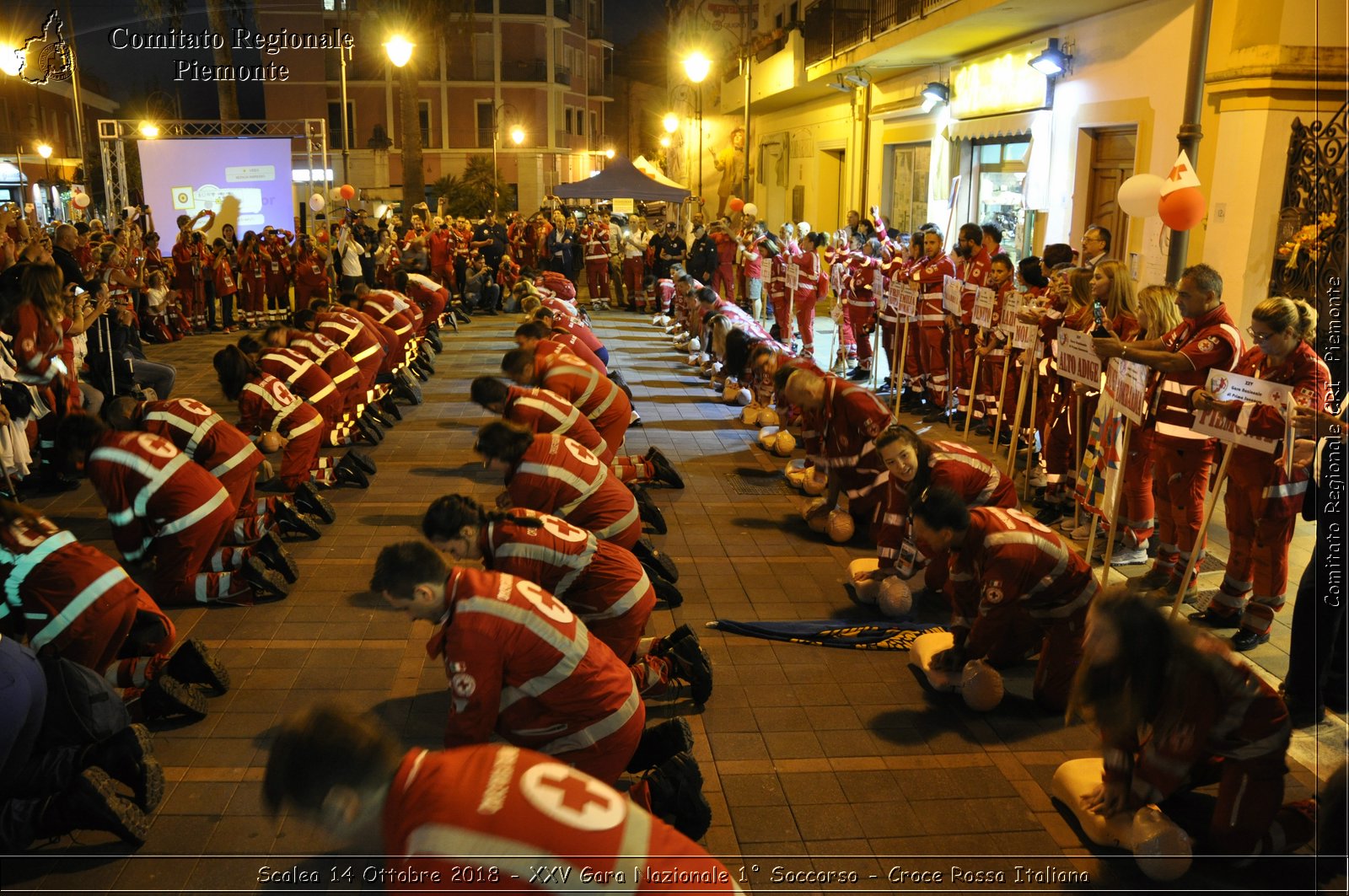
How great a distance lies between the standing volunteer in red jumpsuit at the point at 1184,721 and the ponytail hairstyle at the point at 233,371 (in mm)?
7039

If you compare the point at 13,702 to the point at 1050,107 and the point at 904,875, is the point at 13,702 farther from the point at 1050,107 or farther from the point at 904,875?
the point at 1050,107

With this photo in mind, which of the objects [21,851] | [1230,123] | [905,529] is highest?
[1230,123]

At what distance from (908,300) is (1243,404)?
629cm

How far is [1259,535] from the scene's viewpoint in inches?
237

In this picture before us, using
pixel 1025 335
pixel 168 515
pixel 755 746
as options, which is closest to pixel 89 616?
pixel 168 515

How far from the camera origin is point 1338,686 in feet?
18.0

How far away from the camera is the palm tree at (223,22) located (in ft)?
92.6

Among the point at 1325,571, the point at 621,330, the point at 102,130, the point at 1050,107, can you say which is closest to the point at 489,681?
the point at 1325,571

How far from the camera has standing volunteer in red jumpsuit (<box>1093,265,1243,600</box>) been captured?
665 cm

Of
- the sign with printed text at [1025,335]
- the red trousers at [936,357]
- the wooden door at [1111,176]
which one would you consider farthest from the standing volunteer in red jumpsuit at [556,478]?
the wooden door at [1111,176]

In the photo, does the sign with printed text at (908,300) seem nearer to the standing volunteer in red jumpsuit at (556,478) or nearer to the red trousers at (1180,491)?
the red trousers at (1180,491)

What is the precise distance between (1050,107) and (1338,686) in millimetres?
11022

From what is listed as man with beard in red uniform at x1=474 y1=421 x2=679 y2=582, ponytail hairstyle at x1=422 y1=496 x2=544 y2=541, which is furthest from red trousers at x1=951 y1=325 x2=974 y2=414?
ponytail hairstyle at x1=422 y1=496 x2=544 y2=541

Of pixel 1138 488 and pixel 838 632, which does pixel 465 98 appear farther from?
pixel 838 632
